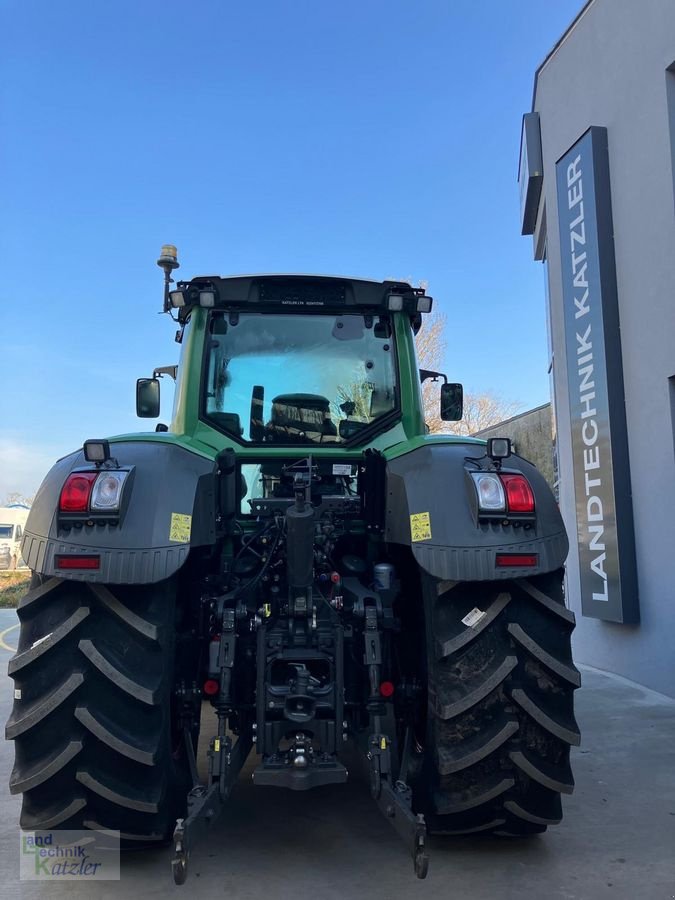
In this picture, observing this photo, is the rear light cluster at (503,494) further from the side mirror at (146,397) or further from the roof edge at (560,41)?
the roof edge at (560,41)

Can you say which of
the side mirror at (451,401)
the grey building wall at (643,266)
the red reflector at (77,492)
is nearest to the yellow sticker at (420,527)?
the red reflector at (77,492)

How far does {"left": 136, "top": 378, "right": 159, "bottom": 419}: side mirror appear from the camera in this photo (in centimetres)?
487

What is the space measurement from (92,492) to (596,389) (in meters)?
6.11

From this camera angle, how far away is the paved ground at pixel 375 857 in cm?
280

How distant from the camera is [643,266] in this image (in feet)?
22.9

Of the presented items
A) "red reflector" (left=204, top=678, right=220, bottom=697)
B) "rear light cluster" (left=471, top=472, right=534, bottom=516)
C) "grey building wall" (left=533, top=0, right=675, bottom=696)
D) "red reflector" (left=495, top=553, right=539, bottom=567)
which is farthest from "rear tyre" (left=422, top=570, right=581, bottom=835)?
"grey building wall" (left=533, top=0, right=675, bottom=696)

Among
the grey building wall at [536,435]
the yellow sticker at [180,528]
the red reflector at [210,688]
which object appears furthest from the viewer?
the grey building wall at [536,435]

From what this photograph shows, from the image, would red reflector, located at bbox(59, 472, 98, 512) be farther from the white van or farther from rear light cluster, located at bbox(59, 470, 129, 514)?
the white van

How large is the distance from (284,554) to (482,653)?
38.3 inches

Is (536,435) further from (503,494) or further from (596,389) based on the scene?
(503,494)

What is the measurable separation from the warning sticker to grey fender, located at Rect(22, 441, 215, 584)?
1115mm

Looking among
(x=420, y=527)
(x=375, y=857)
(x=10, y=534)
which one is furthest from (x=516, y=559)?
(x=10, y=534)

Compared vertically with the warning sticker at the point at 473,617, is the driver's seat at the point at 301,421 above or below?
above

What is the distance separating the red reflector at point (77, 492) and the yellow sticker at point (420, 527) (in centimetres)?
126
